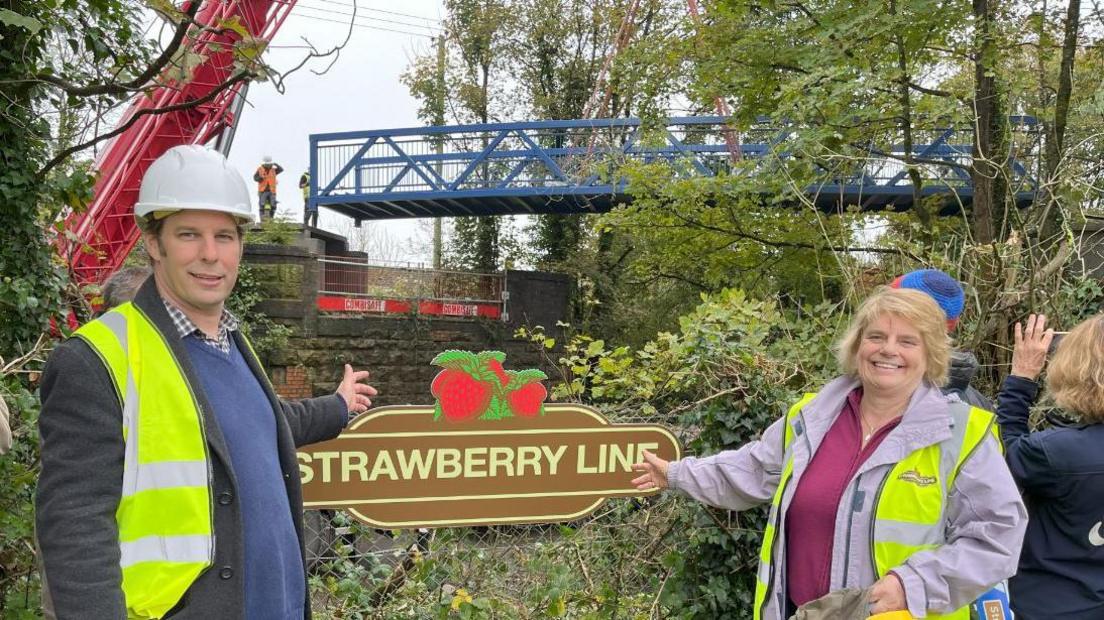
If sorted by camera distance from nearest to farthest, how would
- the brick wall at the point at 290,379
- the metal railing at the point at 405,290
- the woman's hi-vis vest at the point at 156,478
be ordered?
1. the woman's hi-vis vest at the point at 156,478
2. the brick wall at the point at 290,379
3. the metal railing at the point at 405,290

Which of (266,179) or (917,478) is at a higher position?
(266,179)

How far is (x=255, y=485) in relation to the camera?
5.75ft

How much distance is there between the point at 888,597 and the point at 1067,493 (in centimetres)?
74

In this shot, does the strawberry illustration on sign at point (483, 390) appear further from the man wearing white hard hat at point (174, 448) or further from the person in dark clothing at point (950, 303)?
the person in dark clothing at point (950, 303)

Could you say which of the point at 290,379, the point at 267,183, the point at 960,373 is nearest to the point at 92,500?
the point at 960,373

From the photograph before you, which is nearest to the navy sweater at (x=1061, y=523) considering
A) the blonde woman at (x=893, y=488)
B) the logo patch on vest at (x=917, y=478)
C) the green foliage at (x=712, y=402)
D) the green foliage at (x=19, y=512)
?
the blonde woman at (x=893, y=488)

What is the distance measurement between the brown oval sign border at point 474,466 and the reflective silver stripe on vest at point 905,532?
119 cm

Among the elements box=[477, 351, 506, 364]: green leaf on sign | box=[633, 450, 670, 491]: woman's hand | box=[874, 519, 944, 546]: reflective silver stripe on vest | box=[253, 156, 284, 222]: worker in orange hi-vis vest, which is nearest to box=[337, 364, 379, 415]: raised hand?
box=[477, 351, 506, 364]: green leaf on sign

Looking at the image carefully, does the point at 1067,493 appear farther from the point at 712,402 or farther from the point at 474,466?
the point at 474,466

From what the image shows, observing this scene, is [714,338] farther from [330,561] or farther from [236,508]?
[236,508]

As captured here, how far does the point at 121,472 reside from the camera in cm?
156

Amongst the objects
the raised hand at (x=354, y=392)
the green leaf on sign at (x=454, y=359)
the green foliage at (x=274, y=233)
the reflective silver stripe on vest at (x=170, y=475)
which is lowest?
the reflective silver stripe on vest at (x=170, y=475)

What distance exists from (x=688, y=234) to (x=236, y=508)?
8.34 m

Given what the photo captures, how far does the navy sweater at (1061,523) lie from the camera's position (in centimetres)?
218
